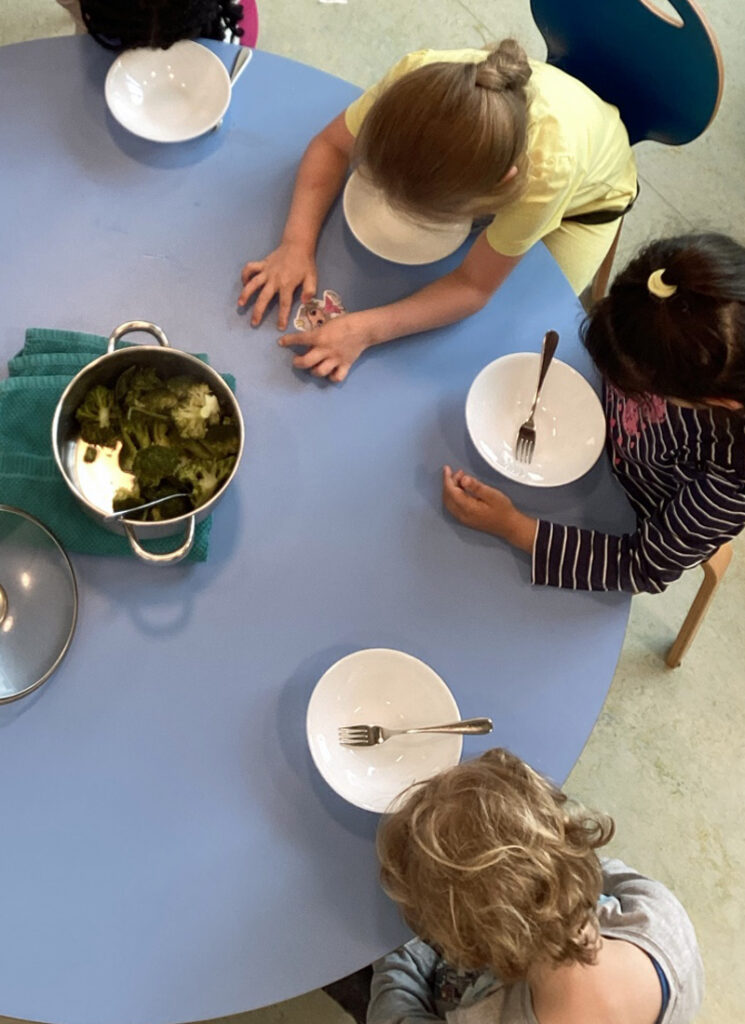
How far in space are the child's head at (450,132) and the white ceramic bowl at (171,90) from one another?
0.25m

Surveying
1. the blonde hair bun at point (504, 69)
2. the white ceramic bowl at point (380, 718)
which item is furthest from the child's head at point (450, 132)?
the white ceramic bowl at point (380, 718)

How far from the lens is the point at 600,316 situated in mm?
900

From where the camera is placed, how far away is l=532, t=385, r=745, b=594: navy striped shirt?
3.03ft

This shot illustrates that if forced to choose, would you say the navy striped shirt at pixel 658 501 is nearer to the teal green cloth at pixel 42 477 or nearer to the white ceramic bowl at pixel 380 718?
the white ceramic bowl at pixel 380 718

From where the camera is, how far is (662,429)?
3.23 ft

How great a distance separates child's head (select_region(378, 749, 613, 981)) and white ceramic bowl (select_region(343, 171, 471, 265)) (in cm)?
60

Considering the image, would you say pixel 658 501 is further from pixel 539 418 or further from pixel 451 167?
pixel 451 167

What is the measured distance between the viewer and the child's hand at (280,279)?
99cm

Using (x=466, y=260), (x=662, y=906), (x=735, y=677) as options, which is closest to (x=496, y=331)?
(x=466, y=260)

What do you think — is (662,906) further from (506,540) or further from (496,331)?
(496,331)

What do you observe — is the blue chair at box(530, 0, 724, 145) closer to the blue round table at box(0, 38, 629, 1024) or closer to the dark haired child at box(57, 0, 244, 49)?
the blue round table at box(0, 38, 629, 1024)

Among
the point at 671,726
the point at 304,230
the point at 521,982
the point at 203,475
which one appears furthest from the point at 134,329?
the point at 671,726

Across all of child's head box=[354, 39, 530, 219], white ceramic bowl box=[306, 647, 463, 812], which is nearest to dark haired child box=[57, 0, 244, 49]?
child's head box=[354, 39, 530, 219]

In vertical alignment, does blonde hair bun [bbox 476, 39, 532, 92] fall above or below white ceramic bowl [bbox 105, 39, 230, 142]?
A: above
